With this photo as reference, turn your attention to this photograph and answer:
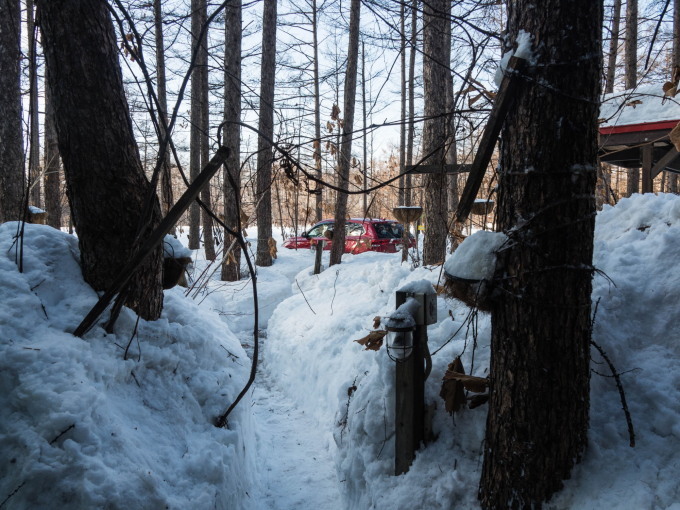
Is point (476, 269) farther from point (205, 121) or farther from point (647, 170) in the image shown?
point (205, 121)

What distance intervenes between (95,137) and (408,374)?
7.99 feet

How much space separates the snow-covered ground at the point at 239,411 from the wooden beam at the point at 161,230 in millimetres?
131

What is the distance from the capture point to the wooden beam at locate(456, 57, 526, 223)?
1.93 meters

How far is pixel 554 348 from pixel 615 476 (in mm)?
712

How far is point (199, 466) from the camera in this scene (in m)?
2.30

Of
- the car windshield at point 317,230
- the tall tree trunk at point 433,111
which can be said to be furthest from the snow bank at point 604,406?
the car windshield at point 317,230

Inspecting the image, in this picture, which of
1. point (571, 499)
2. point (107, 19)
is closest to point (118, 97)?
point (107, 19)

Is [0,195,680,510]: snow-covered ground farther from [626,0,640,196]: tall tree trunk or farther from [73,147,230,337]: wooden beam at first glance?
[626,0,640,196]: tall tree trunk

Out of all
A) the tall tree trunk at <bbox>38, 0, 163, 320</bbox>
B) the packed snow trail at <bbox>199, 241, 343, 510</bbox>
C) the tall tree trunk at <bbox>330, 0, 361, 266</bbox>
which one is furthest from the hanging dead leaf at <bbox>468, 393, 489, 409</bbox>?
the tall tree trunk at <bbox>330, 0, 361, 266</bbox>

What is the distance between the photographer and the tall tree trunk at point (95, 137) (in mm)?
2535

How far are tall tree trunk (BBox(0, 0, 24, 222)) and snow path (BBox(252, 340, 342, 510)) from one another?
419 cm

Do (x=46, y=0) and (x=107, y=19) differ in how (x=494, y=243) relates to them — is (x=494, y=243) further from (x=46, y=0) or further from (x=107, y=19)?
(x=46, y=0)

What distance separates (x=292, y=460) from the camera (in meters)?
3.85

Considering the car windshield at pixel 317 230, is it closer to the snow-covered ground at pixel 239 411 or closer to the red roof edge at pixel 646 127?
the red roof edge at pixel 646 127
